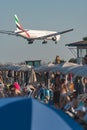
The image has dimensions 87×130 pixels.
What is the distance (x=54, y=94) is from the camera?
1755cm

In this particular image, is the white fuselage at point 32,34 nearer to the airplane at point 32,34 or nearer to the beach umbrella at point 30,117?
the airplane at point 32,34

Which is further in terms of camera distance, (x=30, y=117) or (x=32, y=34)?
(x=32, y=34)

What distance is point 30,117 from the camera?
213 inches

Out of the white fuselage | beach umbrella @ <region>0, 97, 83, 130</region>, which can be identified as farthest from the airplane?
beach umbrella @ <region>0, 97, 83, 130</region>

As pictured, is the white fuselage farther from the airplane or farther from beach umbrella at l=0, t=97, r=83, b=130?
beach umbrella at l=0, t=97, r=83, b=130

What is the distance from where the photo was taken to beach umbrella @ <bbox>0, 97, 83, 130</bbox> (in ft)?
17.4

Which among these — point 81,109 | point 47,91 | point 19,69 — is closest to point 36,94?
point 47,91

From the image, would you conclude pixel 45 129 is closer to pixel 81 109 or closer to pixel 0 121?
pixel 0 121

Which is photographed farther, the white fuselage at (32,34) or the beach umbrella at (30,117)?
the white fuselage at (32,34)

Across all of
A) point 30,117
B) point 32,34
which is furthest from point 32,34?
point 30,117

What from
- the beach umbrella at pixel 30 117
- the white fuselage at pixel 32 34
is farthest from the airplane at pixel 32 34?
the beach umbrella at pixel 30 117

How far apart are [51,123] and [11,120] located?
1.32 feet

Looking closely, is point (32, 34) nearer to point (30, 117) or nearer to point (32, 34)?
point (32, 34)

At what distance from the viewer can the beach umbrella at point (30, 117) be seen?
5.31m
